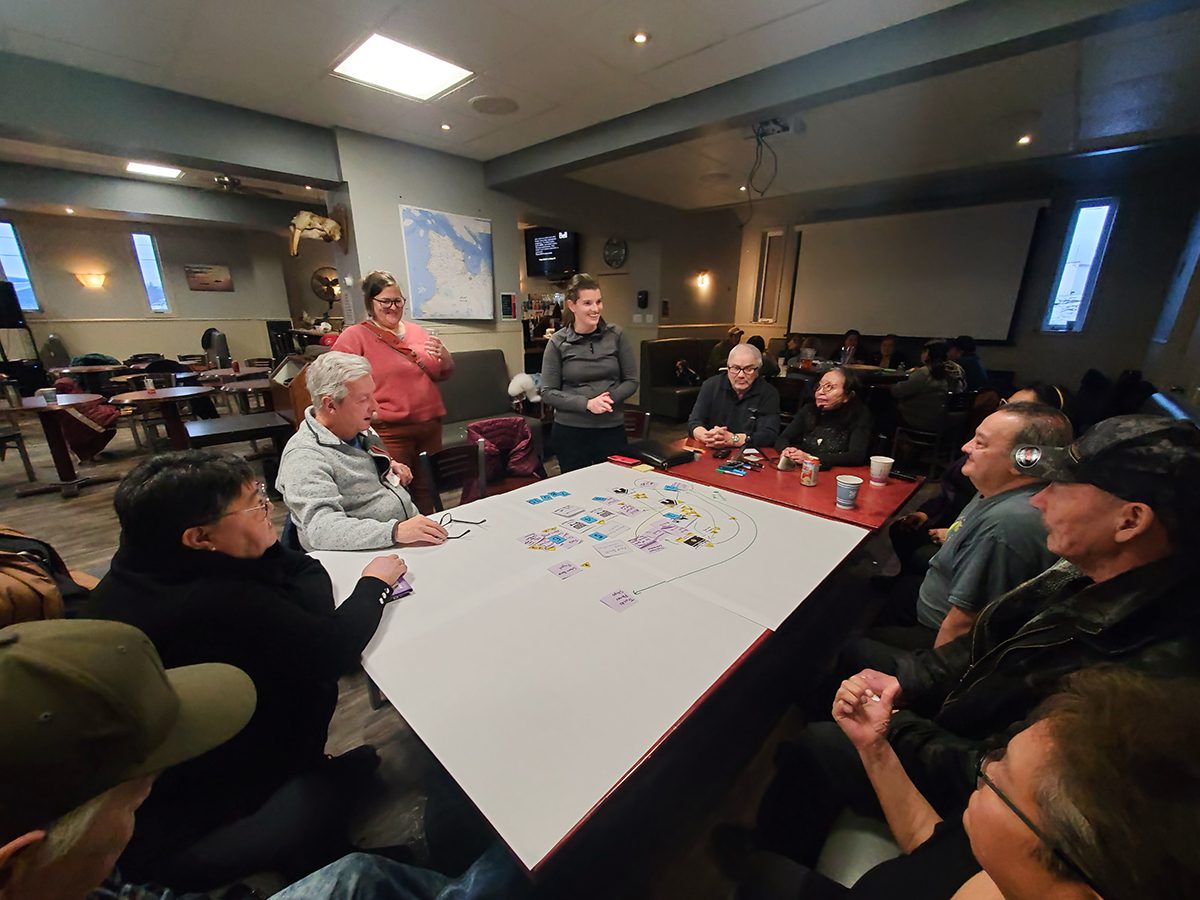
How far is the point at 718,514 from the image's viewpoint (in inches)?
66.2

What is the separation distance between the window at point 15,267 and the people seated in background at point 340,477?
378 inches

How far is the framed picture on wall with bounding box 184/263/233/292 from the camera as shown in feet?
26.1

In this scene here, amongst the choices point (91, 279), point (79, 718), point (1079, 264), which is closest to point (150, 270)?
point (91, 279)

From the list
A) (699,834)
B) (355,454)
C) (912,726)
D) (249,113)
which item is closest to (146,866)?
(355,454)

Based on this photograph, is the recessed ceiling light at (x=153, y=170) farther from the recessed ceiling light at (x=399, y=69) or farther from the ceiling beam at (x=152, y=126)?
the recessed ceiling light at (x=399, y=69)

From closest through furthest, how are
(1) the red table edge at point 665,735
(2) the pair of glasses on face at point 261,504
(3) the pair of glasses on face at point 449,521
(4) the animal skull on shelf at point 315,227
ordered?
(1) the red table edge at point 665,735 → (2) the pair of glasses on face at point 261,504 → (3) the pair of glasses on face at point 449,521 → (4) the animal skull on shelf at point 315,227

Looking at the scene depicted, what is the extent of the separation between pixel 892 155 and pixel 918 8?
2.83 meters

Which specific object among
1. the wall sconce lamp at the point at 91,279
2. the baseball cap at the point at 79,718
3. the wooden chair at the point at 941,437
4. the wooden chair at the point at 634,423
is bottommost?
the wooden chair at the point at 941,437

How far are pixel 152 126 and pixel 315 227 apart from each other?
3.52ft

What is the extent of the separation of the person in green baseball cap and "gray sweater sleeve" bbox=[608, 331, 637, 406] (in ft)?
6.92

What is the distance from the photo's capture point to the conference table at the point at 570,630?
2.43 feet

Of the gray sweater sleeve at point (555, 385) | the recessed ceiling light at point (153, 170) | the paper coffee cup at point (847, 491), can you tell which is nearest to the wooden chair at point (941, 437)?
the paper coffee cup at point (847, 491)

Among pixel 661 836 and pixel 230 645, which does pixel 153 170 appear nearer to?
pixel 230 645

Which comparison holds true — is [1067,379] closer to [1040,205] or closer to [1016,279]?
[1016,279]
